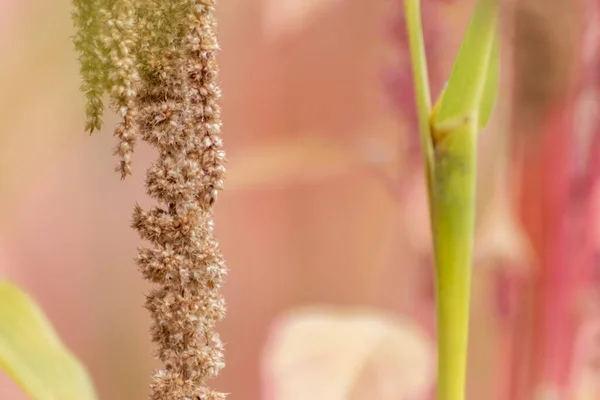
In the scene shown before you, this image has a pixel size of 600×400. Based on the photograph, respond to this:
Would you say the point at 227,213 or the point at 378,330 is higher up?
the point at 227,213

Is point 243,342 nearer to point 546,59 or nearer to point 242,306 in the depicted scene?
point 242,306

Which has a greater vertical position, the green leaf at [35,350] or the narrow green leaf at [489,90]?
the narrow green leaf at [489,90]

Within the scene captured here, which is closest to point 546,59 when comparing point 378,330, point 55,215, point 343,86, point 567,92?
point 567,92

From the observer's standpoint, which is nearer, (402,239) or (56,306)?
(56,306)

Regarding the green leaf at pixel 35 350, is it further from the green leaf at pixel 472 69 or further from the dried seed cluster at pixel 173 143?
the green leaf at pixel 472 69

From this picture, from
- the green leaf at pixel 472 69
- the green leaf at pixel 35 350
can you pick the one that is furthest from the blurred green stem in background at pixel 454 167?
the green leaf at pixel 35 350

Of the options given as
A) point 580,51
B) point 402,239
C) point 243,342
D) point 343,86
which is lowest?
point 243,342
